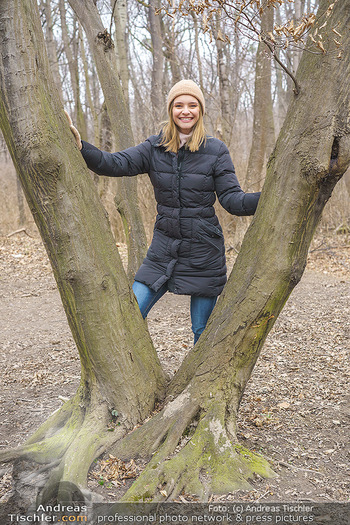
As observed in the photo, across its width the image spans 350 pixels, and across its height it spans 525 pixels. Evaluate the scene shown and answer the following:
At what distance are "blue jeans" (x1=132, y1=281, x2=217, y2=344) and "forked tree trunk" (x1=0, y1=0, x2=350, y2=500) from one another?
0.27 meters

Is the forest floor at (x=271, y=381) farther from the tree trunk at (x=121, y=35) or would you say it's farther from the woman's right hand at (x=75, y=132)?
the tree trunk at (x=121, y=35)

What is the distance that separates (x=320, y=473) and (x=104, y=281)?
1.54 m

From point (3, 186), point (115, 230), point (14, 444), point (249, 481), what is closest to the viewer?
point (249, 481)

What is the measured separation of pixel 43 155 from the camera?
2178mm

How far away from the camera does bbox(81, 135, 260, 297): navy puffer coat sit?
280 centimetres

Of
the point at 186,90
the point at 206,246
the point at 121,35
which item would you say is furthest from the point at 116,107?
the point at 206,246

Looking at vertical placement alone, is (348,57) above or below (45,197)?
above

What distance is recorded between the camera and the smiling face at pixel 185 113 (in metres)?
2.85

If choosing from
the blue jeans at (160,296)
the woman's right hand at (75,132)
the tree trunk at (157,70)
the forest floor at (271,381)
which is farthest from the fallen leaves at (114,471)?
the tree trunk at (157,70)

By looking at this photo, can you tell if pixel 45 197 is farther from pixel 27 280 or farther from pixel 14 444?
pixel 27 280

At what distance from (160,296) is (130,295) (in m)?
0.43

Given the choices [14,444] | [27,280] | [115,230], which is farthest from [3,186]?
[14,444]

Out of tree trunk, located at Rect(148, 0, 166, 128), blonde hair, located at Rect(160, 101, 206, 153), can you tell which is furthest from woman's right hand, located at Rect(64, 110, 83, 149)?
tree trunk, located at Rect(148, 0, 166, 128)

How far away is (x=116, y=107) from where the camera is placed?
5.05 metres
